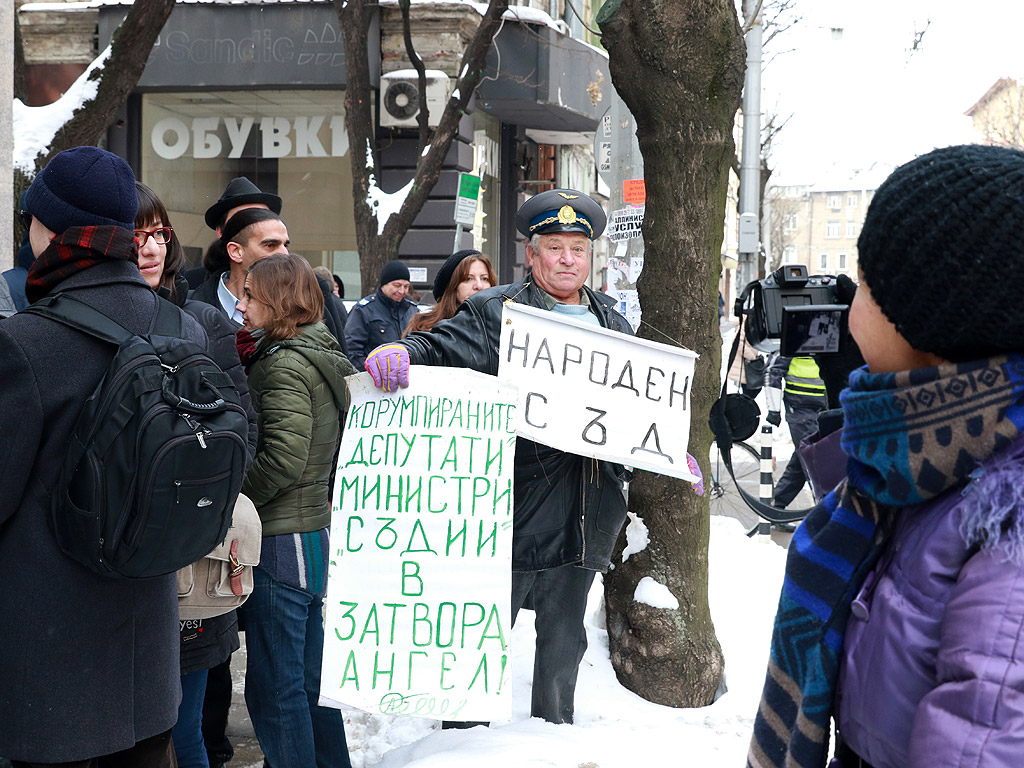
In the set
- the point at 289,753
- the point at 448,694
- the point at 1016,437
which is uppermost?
the point at 1016,437

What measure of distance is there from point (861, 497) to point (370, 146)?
34.9ft

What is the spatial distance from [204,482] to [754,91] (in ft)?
46.1

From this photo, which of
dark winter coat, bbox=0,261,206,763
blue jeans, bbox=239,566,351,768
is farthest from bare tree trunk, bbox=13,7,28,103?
dark winter coat, bbox=0,261,206,763

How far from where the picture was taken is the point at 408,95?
14.4m

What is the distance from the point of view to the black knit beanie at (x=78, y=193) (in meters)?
2.33

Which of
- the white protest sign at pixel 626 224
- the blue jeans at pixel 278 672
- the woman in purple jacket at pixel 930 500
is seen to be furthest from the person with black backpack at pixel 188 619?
the white protest sign at pixel 626 224

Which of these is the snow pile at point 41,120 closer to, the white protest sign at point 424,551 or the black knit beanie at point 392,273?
the black knit beanie at point 392,273

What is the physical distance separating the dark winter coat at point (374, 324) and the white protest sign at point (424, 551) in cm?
515

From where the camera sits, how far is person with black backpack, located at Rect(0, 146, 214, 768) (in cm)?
215

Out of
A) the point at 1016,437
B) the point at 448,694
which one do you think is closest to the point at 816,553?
the point at 1016,437

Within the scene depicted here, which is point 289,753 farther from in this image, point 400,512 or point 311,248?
point 311,248

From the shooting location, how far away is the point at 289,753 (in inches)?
133

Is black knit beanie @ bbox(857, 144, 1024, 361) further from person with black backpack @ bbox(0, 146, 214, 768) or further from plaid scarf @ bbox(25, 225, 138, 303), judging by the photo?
plaid scarf @ bbox(25, 225, 138, 303)

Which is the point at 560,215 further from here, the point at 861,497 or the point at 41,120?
the point at 41,120
